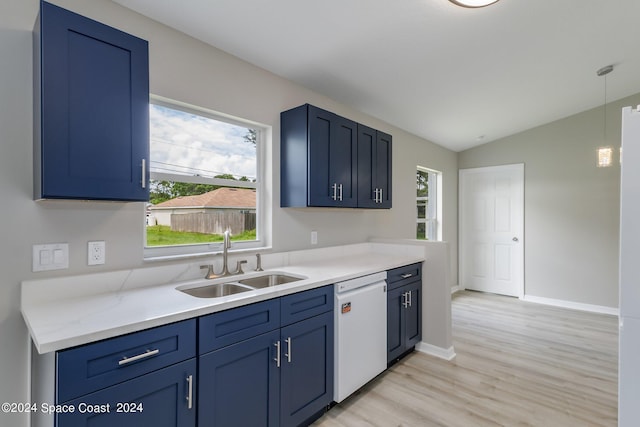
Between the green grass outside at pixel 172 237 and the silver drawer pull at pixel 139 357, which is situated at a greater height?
the green grass outside at pixel 172 237

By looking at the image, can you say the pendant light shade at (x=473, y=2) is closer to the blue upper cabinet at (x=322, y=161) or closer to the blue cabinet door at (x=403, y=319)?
the blue upper cabinet at (x=322, y=161)

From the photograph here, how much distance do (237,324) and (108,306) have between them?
58cm

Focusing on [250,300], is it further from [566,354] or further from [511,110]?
[511,110]

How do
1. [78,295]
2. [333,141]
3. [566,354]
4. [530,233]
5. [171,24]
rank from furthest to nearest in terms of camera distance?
1. [530,233]
2. [566,354]
3. [333,141]
4. [171,24]
5. [78,295]

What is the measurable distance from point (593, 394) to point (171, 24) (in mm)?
3970

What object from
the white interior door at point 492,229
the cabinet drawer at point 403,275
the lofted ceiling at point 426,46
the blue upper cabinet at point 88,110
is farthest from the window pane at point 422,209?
the blue upper cabinet at point 88,110

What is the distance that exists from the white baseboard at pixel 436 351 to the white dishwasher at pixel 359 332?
0.72 meters

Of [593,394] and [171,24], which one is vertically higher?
[171,24]

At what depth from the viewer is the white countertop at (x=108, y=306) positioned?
1127 millimetres

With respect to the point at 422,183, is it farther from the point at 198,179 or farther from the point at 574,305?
the point at 198,179

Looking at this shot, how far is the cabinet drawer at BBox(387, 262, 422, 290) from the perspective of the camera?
2.64 meters

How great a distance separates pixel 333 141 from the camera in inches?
105


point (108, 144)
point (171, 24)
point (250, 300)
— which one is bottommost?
point (250, 300)

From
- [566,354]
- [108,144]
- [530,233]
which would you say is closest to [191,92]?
[108,144]
